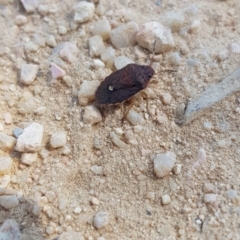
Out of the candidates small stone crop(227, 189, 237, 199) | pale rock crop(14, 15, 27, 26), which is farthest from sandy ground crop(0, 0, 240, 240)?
pale rock crop(14, 15, 27, 26)

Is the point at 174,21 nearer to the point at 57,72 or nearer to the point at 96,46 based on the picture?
the point at 96,46

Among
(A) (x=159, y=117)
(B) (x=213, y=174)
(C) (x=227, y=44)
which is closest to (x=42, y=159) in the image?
(A) (x=159, y=117)

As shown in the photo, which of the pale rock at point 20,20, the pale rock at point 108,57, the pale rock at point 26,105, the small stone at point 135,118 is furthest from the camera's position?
the pale rock at point 20,20

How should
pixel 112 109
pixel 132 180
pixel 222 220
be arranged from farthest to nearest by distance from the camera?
pixel 112 109, pixel 132 180, pixel 222 220

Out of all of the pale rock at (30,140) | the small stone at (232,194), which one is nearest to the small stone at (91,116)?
the pale rock at (30,140)

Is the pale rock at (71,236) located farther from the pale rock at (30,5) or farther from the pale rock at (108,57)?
the pale rock at (30,5)

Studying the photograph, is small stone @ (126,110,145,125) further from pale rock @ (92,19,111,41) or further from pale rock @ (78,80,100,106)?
pale rock @ (92,19,111,41)

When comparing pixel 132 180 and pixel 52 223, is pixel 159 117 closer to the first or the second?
pixel 132 180
